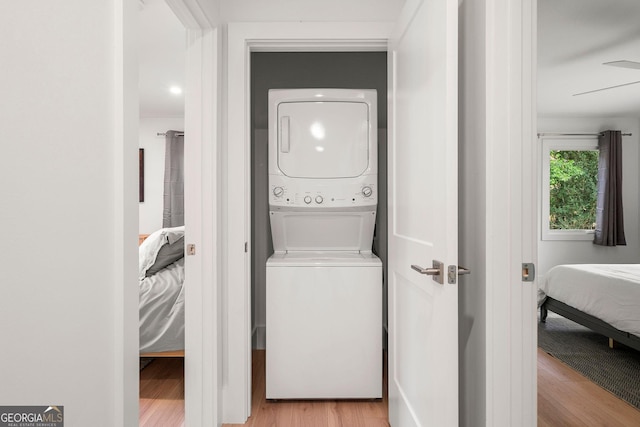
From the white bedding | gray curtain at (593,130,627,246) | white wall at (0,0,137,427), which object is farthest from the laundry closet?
gray curtain at (593,130,627,246)

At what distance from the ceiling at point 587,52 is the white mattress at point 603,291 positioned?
1756 mm

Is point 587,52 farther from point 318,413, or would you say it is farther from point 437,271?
point 318,413

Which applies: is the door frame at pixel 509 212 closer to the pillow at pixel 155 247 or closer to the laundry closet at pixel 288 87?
the laundry closet at pixel 288 87

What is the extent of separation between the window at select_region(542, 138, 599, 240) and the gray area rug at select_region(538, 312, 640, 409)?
6.18 ft

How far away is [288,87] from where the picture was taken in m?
3.22

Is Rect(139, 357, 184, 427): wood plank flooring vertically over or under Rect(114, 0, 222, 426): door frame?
under

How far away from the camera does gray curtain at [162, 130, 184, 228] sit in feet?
14.8

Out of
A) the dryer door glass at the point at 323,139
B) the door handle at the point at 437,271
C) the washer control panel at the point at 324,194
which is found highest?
the dryer door glass at the point at 323,139

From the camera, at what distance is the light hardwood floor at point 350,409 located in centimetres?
207

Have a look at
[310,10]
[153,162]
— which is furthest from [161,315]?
[153,162]

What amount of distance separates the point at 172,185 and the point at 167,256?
6.73 ft

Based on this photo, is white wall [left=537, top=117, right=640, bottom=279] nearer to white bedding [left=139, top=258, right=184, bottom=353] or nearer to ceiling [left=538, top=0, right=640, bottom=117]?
ceiling [left=538, top=0, right=640, bottom=117]

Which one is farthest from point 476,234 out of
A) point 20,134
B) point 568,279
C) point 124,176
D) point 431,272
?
point 568,279

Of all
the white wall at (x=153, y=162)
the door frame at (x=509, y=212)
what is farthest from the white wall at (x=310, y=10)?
the white wall at (x=153, y=162)
